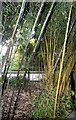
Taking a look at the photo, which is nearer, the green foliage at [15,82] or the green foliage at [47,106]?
the green foliage at [15,82]

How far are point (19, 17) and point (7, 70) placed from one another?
383 mm

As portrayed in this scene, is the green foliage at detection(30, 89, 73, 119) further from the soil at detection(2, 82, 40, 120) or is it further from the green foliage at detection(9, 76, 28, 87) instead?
the green foliage at detection(9, 76, 28, 87)

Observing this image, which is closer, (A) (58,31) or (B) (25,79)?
(B) (25,79)

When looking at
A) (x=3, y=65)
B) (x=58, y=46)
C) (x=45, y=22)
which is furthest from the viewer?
(x=58, y=46)

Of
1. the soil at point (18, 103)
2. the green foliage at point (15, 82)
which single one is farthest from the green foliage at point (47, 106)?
the green foliage at point (15, 82)

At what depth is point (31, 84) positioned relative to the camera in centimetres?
185

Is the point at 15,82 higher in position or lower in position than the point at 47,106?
higher

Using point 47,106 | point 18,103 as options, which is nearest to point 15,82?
point 18,103

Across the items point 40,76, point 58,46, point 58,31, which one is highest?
point 58,31

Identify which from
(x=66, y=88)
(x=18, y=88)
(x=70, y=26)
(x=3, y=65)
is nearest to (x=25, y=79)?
(x=18, y=88)

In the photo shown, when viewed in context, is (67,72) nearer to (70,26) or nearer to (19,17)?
(70,26)

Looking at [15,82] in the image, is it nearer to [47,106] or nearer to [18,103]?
[18,103]

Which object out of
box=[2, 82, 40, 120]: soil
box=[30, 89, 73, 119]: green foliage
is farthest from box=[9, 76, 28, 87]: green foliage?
box=[30, 89, 73, 119]: green foliage

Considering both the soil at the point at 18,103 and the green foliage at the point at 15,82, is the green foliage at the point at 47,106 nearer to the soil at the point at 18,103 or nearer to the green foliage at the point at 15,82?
the soil at the point at 18,103
